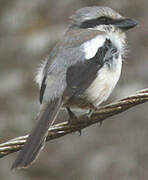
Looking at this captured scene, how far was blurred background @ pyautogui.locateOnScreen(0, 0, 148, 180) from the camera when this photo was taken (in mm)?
8250

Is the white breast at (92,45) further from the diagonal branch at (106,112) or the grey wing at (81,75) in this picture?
the diagonal branch at (106,112)

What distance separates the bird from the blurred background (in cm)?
212

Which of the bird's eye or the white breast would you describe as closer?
the white breast

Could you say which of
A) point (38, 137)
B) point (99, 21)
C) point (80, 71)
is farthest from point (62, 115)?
point (38, 137)

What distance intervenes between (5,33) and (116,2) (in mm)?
2560

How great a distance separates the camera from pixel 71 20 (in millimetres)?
6660

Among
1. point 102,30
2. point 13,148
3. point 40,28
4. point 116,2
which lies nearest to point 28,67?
point 40,28

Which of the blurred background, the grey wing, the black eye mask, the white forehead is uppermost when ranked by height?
the white forehead

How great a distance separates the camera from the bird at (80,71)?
17.4ft

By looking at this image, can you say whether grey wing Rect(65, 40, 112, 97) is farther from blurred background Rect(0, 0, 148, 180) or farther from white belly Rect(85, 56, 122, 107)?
blurred background Rect(0, 0, 148, 180)

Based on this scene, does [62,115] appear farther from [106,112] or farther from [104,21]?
[106,112]

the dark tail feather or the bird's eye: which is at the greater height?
the bird's eye

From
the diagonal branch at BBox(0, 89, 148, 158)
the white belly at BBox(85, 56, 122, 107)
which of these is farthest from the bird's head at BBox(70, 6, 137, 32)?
the diagonal branch at BBox(0, 89, 148, 158)

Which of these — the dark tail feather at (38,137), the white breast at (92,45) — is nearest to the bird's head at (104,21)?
the white breast at (92,45)
